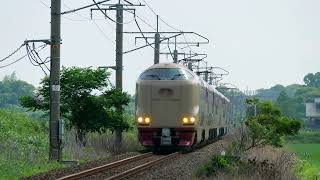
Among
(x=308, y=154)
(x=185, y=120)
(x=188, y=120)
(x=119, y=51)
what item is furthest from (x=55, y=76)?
(x=308, y=154)

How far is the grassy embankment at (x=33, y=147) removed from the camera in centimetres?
1875

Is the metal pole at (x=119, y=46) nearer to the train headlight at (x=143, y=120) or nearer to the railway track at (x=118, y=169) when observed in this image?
the train headlight at (x=143, y=120)

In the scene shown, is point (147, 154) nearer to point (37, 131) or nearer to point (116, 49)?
point (116, 49)

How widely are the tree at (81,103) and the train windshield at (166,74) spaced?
2.92 metres

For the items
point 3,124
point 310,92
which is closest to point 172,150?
point 3,124

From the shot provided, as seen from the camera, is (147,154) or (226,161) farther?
(147,154)

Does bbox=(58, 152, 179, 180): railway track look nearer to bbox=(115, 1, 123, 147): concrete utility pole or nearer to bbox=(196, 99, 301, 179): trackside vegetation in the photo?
bbox=(196, 99, 301, 179): trackside vegetation

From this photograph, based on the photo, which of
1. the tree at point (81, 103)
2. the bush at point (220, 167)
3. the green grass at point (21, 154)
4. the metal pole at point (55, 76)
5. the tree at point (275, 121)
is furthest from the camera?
the tree at point (275, 121)

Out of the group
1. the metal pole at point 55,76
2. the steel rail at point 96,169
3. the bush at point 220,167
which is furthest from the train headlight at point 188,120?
the bush at point 220,167

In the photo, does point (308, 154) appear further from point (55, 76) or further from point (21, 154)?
point (21, 154)

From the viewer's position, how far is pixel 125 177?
17.5m

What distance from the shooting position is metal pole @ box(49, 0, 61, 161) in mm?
21812

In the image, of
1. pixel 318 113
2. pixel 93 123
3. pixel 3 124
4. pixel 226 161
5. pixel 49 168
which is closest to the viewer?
A: pixel 226 161

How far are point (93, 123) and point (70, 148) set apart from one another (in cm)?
353
